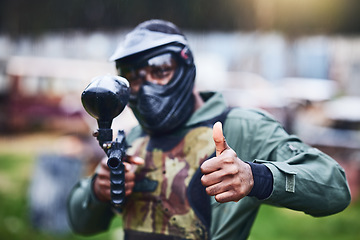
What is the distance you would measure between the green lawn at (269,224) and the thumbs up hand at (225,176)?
450 centimetres

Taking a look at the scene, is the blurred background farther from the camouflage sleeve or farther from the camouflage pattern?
the camouflage pattern

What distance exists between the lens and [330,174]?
2053 millimetres

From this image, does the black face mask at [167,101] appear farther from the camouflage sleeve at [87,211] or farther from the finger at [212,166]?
the finger at [212,166]

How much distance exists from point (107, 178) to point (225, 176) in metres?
0.94

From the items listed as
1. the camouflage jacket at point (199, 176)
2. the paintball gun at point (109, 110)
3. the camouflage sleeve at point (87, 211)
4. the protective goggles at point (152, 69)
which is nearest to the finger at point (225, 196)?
the camouflage jacket at point (199, 176)

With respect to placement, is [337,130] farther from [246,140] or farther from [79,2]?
[79,2]

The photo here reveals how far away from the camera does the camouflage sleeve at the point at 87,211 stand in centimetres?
266

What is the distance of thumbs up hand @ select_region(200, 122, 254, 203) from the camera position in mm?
1699

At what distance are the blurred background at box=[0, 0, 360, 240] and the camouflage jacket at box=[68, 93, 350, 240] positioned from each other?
370cm

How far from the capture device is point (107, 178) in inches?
95.7

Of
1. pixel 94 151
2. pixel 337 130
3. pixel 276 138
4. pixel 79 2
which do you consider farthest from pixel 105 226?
pixel 79 2

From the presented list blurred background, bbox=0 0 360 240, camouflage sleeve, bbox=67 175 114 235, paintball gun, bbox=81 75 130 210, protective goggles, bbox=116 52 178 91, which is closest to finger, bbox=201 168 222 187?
paintball gun, bbox=81 75 130 210

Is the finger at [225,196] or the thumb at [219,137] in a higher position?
the thumb at [219,137]

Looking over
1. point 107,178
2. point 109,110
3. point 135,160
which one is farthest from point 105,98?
point 107,178
